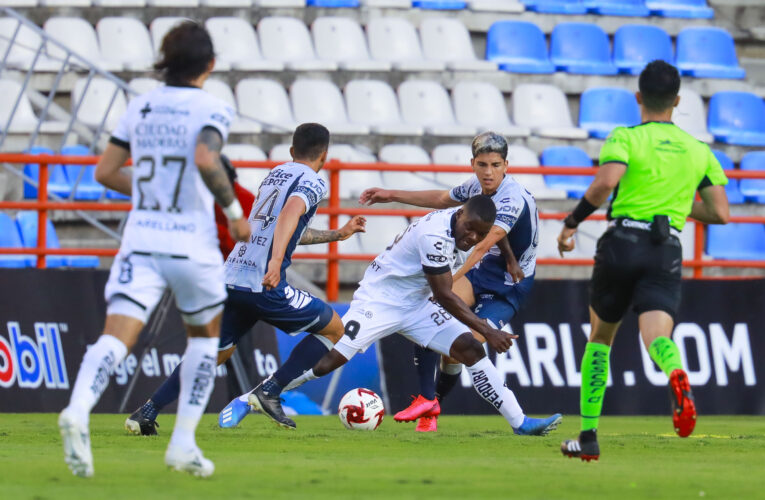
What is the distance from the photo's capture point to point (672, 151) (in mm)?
7000

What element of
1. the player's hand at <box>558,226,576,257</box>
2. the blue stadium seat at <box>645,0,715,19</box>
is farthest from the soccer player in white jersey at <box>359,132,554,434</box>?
the blue stadium seat at <box>645,0,715,19</box>

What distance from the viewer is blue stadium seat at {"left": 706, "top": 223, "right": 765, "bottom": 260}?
17.1 m

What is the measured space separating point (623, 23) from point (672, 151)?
537 inches

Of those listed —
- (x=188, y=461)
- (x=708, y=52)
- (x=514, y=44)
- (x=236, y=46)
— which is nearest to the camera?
(x=188, y=461)

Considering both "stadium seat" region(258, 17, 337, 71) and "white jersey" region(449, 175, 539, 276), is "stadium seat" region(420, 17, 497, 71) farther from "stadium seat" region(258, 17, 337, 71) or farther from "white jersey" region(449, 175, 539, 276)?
"white jersey" region(449, 175, 539, 276)

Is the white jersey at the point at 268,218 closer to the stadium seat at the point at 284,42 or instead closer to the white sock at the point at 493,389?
the white sock at the point at 493,389

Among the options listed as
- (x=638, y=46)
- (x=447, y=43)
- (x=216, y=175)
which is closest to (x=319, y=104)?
(x=447, y=43)

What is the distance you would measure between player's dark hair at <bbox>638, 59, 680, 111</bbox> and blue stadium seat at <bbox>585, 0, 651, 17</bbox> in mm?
13525

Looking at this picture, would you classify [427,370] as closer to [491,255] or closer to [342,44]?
[491,255]

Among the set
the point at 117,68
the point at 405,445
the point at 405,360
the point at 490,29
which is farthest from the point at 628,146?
the point at 490,29

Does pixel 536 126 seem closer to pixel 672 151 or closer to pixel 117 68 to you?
pixel 117 68

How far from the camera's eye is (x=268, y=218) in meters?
8.96

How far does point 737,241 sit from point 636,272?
10.8 metres

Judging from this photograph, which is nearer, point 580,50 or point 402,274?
point 402,274
